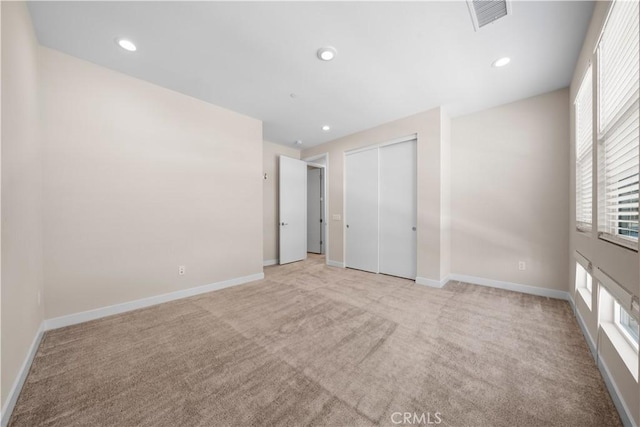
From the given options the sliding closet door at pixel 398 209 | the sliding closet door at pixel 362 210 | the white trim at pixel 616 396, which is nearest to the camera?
the white trim at pixel 616 396

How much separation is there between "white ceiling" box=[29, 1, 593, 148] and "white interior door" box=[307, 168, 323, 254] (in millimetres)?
3372

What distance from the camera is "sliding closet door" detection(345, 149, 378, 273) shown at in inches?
169

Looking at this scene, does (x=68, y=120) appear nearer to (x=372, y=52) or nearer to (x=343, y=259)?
(x=372, y=52)

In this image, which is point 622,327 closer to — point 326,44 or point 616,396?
point 616,396

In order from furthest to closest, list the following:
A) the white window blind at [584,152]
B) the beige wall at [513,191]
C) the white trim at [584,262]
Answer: the beige wall at [513,191]
the white window blind at [584,152]
the white trim at [584,262]

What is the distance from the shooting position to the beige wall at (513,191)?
2957 millimetres

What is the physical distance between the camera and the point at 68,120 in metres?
2.30

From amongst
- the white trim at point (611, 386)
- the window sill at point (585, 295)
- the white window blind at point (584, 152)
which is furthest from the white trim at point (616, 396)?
the white window blind at point (584, 152)

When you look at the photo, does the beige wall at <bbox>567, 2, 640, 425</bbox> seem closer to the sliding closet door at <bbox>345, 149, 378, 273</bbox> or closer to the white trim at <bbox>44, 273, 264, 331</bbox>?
the sliding closet door at <bbox>345, 149, 378, 273</bbox>

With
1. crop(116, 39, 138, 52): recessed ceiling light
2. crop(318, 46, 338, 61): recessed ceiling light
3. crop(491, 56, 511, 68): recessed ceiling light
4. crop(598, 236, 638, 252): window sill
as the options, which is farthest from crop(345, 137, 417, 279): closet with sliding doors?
crop(116, 39, 138, 52): recessed ceiling light

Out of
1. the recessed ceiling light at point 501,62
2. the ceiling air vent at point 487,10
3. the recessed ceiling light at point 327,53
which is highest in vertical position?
the recessed ceiling light at point 327,53

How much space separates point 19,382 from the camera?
147cm

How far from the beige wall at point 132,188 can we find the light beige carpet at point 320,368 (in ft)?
1.47

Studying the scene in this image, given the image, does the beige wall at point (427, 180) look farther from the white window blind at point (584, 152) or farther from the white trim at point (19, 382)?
the white trim at point (19, 382)
